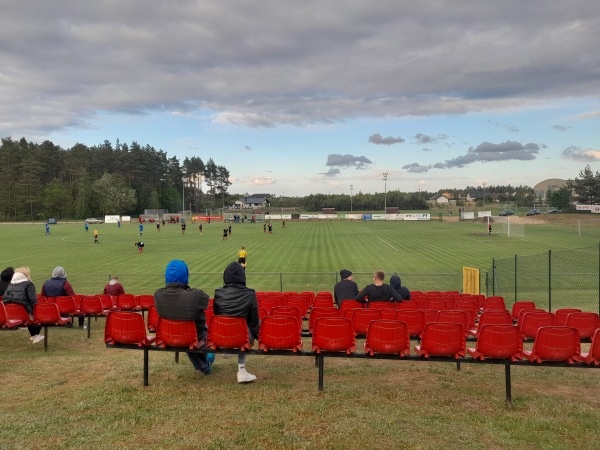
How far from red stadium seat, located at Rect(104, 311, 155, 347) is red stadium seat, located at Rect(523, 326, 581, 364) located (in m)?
5.18

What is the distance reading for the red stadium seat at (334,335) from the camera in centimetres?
621

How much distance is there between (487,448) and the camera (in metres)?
4.33

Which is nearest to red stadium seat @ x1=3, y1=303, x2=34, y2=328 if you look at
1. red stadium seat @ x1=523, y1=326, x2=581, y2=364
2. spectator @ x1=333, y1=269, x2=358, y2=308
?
spectator @ x1=333, y1=269, x2=358, y2=308

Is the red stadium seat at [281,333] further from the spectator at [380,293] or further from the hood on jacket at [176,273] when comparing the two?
the spectator at [380,293]

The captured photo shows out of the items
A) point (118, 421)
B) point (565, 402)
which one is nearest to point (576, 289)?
point (565, 402)

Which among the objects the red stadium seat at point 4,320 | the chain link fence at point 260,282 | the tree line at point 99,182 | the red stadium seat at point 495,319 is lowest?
the chain link fence at point 260,282

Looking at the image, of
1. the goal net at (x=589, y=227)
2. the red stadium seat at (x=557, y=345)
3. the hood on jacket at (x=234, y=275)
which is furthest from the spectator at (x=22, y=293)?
the goal net at (x=589, y=227)

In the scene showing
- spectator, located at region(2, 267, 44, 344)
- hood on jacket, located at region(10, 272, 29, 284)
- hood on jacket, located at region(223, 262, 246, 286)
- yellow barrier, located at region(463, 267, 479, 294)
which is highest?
hood on jacket, located at region(223, 262, 246, 286)

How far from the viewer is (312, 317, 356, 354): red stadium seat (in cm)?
621

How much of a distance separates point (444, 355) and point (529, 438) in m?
1.67

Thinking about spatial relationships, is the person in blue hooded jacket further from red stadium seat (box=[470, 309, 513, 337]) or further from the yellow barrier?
the yellow barrier

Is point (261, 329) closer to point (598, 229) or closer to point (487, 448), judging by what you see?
point (487, 448)

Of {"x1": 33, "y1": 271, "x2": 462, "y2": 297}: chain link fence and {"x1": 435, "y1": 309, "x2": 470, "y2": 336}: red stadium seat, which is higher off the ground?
{"x1": 435, "y1": 309, "x2": 470, "y2": 336}: red stadium seat

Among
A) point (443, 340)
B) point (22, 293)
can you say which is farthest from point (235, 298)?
point (22, 293)
